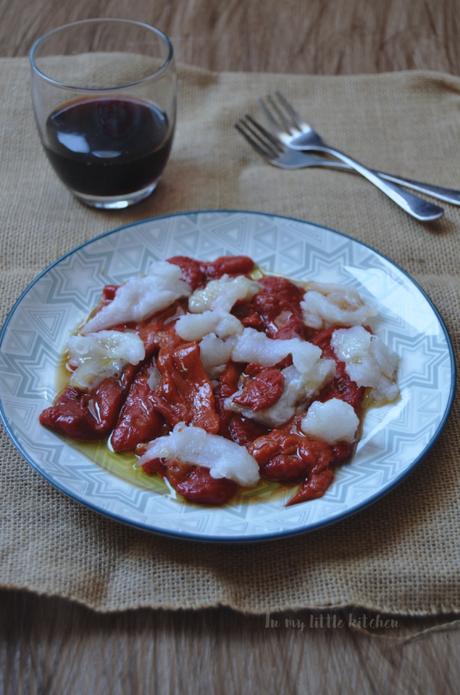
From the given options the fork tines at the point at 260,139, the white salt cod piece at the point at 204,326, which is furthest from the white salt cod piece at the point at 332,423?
the fork tines at the point at 260,139

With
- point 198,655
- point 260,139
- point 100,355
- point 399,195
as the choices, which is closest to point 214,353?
point 100,355

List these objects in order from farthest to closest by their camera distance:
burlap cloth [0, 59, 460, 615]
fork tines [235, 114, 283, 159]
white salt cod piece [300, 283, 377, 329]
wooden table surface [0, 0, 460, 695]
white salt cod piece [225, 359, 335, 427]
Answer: fork tines [235, 114, 283, 159] < white salt cod piece [300, 283, 377, 329] < white salt cod piece [225, 359, 335, 427] < burlap cloth [0, 59, 460, 615] < wooden table surface [0, 0, 460, 695]

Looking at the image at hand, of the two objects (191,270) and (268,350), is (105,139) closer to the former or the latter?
(191,270)

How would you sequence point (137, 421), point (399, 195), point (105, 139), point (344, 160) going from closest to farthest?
1. point (137, 421)
2. point (105, 139)
3. point (399, 195)
4. point (344, 160)

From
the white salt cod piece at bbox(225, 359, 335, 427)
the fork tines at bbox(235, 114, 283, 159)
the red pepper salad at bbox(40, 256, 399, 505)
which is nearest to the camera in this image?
the red pepper salad at bbox(40, 256, 399, 505)

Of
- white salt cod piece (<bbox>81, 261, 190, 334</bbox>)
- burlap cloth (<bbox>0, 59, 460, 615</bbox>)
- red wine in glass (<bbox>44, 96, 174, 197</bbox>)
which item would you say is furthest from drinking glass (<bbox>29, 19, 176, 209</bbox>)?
white salt cod piece (<bbox>81, 261, 190, 334</bbox>)

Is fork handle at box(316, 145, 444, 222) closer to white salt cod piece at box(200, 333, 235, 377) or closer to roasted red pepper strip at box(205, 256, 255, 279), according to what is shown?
roasted red pepper strip at box(205, 256, 255, 279)
